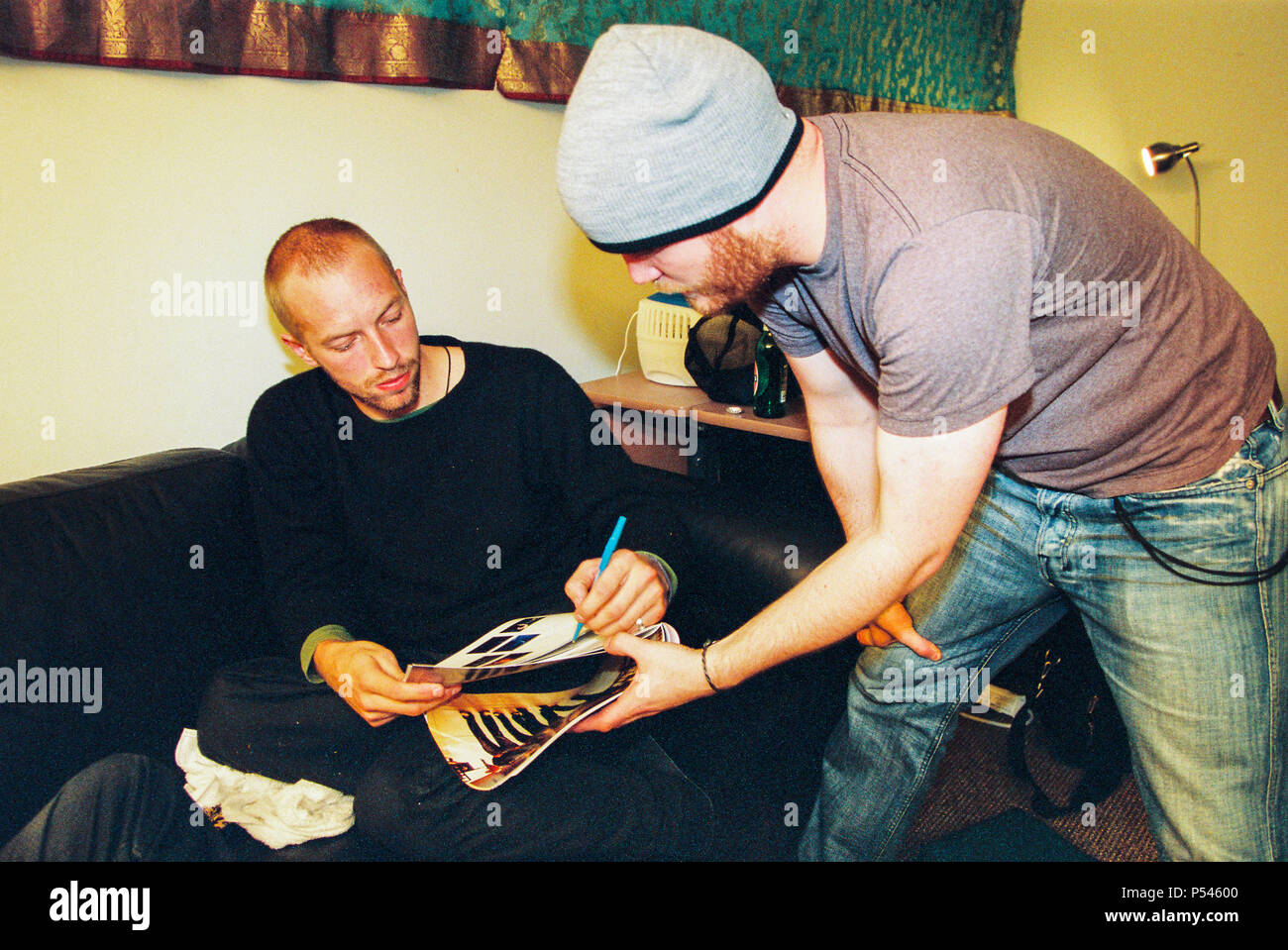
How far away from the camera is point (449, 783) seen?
3.81 feet

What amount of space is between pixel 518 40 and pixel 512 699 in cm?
147

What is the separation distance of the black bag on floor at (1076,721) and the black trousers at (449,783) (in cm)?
90

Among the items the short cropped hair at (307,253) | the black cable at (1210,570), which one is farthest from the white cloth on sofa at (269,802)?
the black cable at (1210,570)

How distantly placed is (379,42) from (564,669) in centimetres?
129

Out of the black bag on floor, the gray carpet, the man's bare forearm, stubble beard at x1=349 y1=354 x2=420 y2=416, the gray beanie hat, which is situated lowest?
the gray carpet

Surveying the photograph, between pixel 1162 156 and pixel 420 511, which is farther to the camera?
pixel 1162 156

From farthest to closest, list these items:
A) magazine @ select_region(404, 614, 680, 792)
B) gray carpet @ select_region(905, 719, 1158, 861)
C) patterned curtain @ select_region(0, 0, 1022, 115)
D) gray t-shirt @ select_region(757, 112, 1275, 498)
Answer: gray carpet @ select_region(905, 719, 1158, 861)
patterned curtain @ select_region(0, 0, 1022, 115)
magazine @ select_region(404, 614, 680, 792)
gray t-shirt @ select_region(757, 112, 1275, 498)

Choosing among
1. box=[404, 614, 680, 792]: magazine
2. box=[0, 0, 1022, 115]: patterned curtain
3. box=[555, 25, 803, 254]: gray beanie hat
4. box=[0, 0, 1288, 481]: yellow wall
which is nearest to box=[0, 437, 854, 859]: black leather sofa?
box=[0, 0, 1288, 481]: yellow wall

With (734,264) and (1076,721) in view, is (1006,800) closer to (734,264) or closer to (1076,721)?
(1076,721)

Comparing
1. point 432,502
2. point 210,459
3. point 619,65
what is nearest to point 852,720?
point 432,502

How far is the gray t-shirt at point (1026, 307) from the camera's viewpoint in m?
0.73

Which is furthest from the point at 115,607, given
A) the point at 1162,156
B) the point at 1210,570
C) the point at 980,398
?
the point at 1162,156

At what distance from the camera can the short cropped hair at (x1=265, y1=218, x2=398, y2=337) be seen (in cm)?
128

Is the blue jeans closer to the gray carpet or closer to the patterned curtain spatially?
the gray carpet
